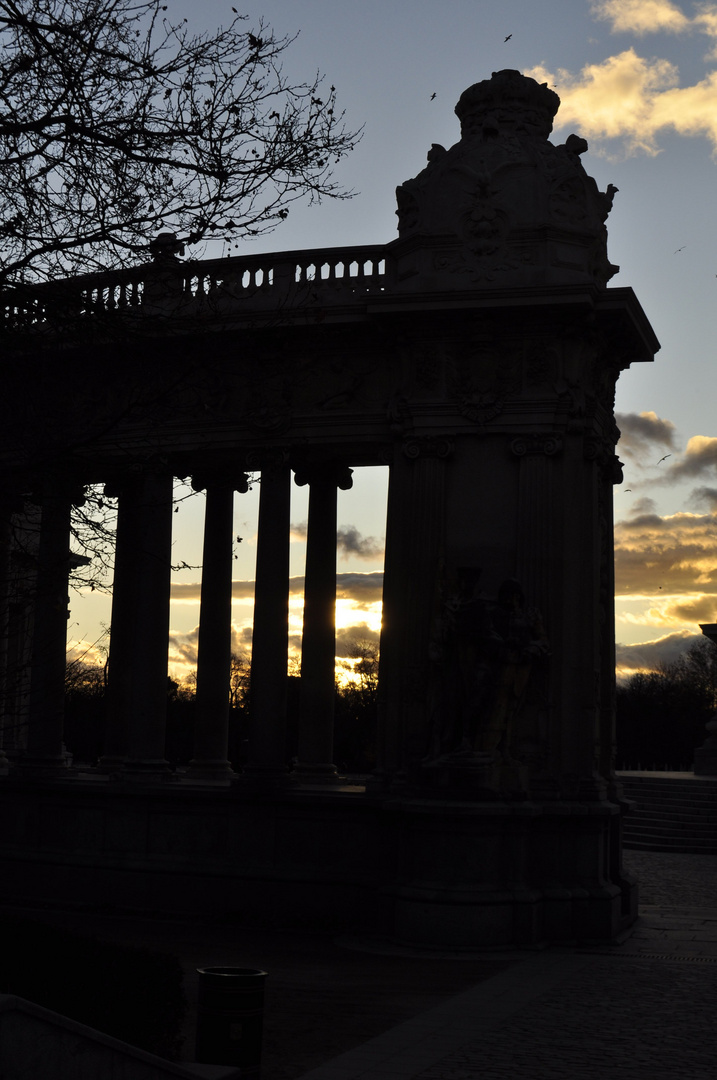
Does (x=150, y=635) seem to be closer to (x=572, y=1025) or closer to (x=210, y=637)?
(x=210, y=637)

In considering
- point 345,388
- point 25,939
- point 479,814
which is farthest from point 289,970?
point 345,388

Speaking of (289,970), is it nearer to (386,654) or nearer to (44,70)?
(386,654)

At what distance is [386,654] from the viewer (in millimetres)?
28547

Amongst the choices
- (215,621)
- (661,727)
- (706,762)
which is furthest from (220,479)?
(661,727)

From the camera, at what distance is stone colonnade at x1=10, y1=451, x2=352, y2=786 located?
1177 inches

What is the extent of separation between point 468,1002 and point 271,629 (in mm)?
11702

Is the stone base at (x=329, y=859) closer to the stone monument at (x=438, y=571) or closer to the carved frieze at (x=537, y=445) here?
the stone monument at (x=438, y=571)

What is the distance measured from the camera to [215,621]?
110 ft

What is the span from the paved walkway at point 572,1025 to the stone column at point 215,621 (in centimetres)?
1149

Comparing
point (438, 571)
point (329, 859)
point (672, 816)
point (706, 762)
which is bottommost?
point (329, 859)

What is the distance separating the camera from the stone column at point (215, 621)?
33.7 meters

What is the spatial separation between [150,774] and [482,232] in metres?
13.6

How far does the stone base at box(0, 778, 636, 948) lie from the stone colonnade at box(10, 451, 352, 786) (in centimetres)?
103

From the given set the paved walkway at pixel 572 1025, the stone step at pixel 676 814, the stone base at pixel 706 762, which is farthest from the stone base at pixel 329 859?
the stone base at pixel 706 762
